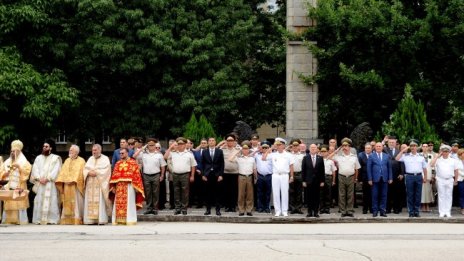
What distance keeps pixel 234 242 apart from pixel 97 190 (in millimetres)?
6261

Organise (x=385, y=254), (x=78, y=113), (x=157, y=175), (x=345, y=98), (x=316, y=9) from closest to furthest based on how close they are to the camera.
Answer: (x=385, y=254), (x=157, y=175), (x=316, y=9), (x=345, y=98), (x=78, y=113)

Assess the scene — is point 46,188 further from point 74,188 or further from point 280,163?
point 280,163

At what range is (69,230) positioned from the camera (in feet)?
63.8

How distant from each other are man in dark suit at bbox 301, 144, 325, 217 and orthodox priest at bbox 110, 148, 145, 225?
4026mm

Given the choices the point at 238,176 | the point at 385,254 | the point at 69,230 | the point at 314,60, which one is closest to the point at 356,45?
the point at 314,60

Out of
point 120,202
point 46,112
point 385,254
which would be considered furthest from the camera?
point 46,112

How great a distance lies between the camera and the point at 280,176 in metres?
22.8

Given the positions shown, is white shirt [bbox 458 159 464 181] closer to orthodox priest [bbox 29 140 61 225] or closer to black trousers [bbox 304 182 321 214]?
black trousers [bbox 304 182 321 214]

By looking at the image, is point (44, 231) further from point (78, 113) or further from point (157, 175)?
point (78, 113)

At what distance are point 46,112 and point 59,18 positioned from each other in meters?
5.62

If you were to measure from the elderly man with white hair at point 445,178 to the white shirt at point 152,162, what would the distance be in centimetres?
698

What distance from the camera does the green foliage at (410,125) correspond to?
25828 millimetres

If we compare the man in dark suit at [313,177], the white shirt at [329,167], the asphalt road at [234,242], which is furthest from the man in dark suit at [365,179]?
the asphalt road at [234,242]

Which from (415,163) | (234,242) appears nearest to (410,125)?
(415,163)
